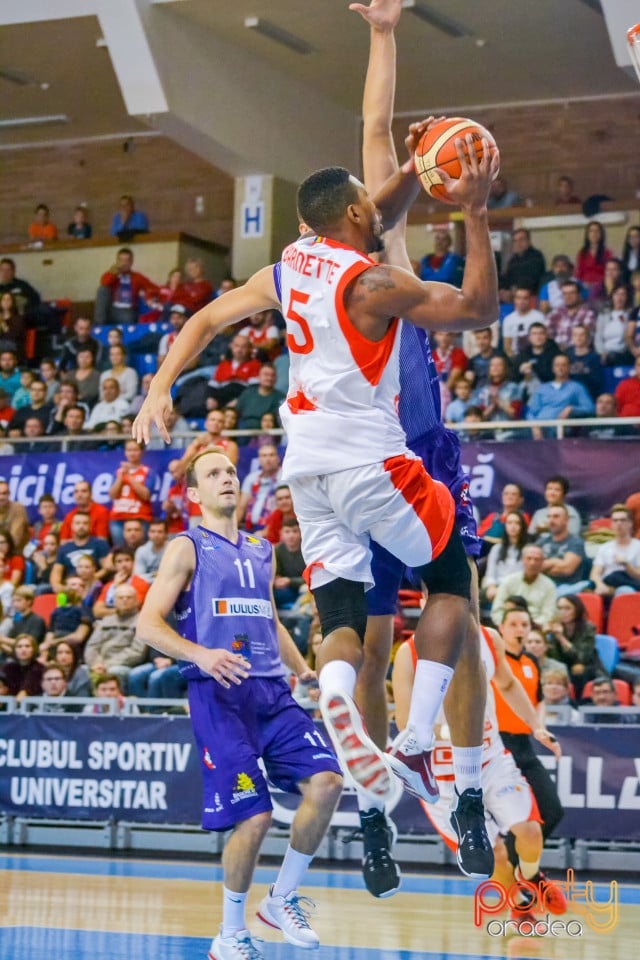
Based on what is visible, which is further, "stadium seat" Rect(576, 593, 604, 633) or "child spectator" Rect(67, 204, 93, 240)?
"child spectator" Rect(67, 204, 93, 240)

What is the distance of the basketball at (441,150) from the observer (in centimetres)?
513

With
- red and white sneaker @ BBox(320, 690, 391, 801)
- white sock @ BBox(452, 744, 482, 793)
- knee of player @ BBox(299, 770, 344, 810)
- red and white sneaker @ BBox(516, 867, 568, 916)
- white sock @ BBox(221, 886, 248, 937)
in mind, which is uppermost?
red and white sneaker @ BBox(320, 690, 391, 801)

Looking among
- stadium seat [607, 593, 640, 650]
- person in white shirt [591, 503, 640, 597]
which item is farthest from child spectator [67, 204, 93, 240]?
stadium seat [607, 593, 640, 650]

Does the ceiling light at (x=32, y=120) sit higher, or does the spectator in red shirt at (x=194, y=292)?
the ceiling light at (x=32, y=120)

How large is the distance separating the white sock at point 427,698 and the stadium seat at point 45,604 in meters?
10.1

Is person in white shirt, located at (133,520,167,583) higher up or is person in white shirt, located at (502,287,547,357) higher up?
person in white shirt, located at (502,287,547,357)

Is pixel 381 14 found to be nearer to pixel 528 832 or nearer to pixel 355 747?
pixel 355 747

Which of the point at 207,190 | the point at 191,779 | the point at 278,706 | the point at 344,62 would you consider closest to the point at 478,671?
the point at 278,706

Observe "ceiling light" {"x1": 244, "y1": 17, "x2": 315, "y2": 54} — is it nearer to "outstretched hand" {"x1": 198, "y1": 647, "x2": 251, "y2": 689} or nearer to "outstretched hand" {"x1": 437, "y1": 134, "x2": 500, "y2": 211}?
"outstretched hand" {"x1": 198, "y1": 647, "x2": 251, "y2": 689}

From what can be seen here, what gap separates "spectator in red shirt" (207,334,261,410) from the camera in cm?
1708

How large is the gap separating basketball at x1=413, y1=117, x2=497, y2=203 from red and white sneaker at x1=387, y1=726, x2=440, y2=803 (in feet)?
6.41

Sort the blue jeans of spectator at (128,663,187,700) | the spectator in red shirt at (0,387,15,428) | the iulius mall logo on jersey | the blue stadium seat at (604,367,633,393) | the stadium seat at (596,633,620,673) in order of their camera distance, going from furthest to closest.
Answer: the spectator in red shirt at (0,387,15,428)
the blue stadium seat at (604,367,633,393)
the blue jeans of spectator at (128,663,187,700)
the stadium seat at (596,633,620,673)
the iulius mall logo on jersey

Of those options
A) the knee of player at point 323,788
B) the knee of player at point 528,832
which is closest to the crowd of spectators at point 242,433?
the knee of player at point 528,832

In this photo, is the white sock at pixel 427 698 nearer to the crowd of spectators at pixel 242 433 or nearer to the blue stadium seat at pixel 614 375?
the crowd of spectators at pixel 242 433
